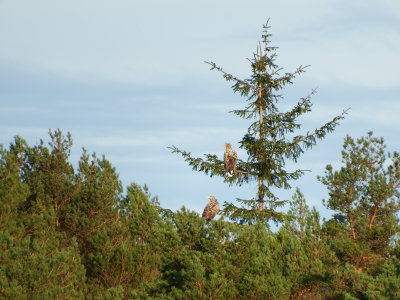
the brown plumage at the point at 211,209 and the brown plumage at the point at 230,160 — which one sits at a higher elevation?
the brown plumage at the point at 230,160

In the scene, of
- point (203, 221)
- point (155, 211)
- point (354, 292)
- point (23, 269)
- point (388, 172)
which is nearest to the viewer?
point (354, 292)

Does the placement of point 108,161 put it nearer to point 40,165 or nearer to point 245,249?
point 40,165

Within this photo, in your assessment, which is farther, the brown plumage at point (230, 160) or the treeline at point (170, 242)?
the brown plumage at point (230, 160)

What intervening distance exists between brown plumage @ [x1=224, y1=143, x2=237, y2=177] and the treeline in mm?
2603

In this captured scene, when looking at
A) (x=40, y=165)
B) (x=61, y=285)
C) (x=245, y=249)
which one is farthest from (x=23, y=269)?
(x=40, y=165)

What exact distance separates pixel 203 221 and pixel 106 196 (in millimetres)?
13770

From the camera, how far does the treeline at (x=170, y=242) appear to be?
2119 cm

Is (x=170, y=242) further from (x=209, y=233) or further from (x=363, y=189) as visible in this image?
(x=363, y=189)

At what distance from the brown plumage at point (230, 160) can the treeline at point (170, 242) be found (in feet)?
8.54

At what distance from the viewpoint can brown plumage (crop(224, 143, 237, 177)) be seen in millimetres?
28500

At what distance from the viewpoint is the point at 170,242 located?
21531mm

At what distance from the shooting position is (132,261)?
28.1 m

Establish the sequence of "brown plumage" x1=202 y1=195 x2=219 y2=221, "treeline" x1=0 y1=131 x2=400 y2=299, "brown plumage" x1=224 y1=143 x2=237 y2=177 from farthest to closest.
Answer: "brown plumage" x1=224 y1=143 x2=237 y2=177
"brown plumage" x1=202 y1=195 x2=219 y2=221
"treeline" x1=0 y1=131 x2=400 y2=299

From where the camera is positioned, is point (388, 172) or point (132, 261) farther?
point (388, 172)
